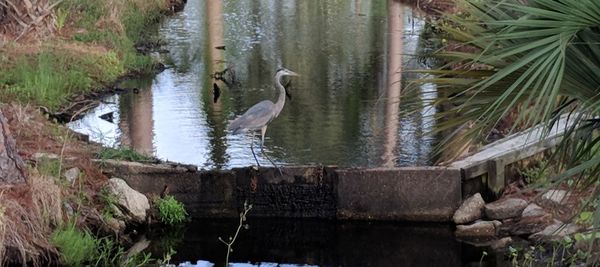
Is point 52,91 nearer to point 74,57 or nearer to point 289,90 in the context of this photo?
point 74,57

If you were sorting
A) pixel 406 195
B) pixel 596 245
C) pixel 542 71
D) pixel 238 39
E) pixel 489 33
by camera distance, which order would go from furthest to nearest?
pixel 238 39 → pixel 406 195 → pixel 596 245 → pixel 489 33 → pixel 542 71

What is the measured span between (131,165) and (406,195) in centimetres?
285

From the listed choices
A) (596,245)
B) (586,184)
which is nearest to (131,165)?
(596,245)

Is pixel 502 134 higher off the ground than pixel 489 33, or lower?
lower

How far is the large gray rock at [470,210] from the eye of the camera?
392 inches

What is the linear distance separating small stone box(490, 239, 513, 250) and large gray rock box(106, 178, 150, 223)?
345 cm

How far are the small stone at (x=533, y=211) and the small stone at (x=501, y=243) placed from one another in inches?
15.5

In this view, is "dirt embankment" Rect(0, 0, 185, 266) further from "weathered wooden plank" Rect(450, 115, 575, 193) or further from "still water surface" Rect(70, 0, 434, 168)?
"weathered wooden plank" Rect(450, 115, 575, 193)

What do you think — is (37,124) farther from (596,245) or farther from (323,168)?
(596,245)

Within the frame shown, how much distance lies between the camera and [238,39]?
23656 millimetres

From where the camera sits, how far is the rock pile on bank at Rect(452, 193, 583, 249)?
9.49m

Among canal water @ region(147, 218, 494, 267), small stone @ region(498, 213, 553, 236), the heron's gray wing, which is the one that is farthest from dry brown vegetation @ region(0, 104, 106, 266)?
small stone @ region(498, 213, 553, 236)

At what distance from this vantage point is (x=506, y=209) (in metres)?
9.80

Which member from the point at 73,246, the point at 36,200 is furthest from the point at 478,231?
the point at 36,200
